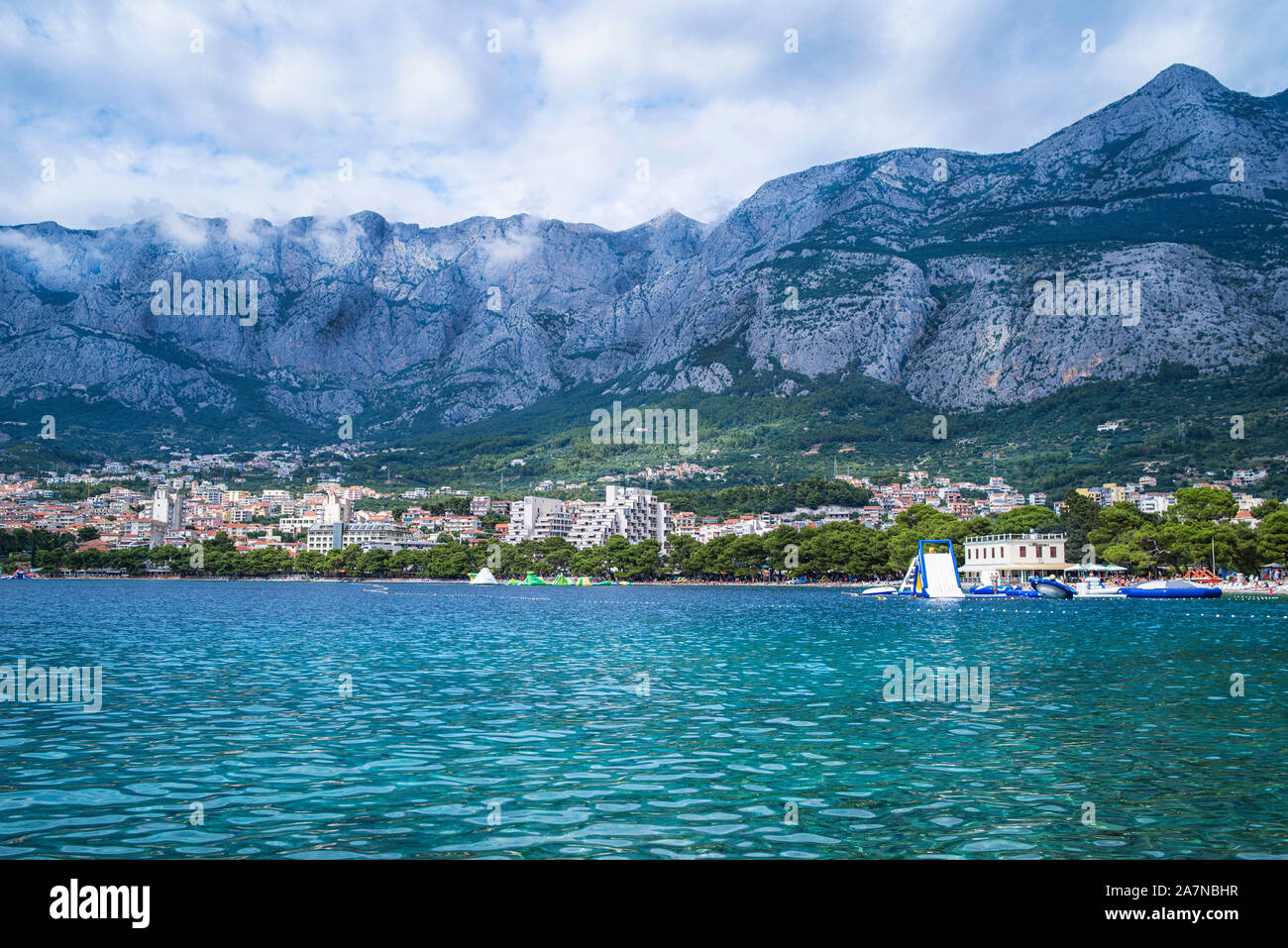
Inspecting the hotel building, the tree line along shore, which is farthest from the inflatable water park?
the tree line along shore

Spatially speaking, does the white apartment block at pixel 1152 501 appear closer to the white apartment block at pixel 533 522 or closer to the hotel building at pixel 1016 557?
the hotel building at pixel 1016 557

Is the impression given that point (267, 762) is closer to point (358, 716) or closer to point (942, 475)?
point (358, 716)

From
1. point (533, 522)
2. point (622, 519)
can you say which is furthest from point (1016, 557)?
Result: point (533, 522)

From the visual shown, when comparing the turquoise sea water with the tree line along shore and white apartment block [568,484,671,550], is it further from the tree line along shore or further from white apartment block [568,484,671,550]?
white apartment block [568,484,671,550]

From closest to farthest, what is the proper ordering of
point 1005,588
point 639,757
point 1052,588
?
point 639,757 < point 1052,588 < point 1005,588

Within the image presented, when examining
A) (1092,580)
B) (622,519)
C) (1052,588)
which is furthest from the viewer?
(622,519)

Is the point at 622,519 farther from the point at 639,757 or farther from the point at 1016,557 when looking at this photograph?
the point at 639,757
